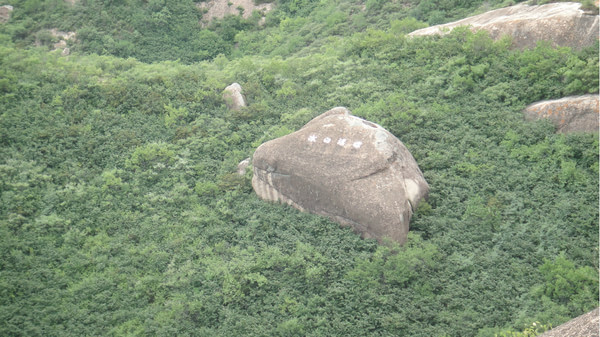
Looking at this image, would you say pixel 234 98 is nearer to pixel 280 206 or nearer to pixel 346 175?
pixel 280 206

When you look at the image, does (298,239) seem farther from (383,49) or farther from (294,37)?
(294,37)

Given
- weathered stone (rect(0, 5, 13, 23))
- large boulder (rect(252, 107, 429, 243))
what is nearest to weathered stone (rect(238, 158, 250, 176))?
large boulder (rect(252, 107, 429, 243))

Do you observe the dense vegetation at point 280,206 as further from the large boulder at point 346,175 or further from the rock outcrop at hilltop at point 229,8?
the rock outcrop at hilltop at point 229,8

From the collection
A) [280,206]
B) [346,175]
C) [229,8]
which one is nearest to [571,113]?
[346,175]

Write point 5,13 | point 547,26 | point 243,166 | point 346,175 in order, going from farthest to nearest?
1. point 5,13
2. point 547,26
3. point 243,166
4. point 346,175

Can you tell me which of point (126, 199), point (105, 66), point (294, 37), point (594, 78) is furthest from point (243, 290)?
point (294, 37)

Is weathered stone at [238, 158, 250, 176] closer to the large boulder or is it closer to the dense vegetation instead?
the dense vegetation
